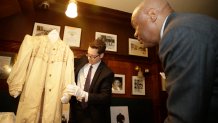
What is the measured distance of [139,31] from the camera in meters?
1.22

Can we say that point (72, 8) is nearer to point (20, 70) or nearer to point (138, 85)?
point (20, 70)

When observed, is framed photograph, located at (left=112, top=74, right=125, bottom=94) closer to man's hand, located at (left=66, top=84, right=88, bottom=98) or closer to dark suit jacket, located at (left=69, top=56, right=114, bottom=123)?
dark suit jacket, located at (left=69, top=56, right=114, bottom=123)

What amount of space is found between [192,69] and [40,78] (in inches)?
77.4

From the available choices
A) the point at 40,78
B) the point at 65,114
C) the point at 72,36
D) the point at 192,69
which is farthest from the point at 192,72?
the point at 72,36

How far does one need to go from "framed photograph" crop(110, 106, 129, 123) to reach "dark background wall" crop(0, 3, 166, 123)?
0.27ft

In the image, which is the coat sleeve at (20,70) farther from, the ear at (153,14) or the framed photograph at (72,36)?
the ear at (153,14)

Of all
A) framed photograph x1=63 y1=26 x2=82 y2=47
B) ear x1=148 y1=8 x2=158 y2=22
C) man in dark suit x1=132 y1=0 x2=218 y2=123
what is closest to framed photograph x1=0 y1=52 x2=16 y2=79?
framed photograph x1=63 y1=26 x2=82 y2=47

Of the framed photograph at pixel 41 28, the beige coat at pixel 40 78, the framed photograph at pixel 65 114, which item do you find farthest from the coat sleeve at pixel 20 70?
the framed photograph at pixel 65 114

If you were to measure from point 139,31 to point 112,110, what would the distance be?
6.85ft

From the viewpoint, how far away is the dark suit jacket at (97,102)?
222 cm

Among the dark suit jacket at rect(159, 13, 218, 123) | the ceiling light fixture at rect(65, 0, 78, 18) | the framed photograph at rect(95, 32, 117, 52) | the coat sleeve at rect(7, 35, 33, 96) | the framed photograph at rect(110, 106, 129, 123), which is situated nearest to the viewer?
the dark suit jacket at rect(159, 13, 218, 123)

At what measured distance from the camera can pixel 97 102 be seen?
2.22 m

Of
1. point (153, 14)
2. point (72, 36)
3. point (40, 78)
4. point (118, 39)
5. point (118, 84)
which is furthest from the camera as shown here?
point (118, 39)

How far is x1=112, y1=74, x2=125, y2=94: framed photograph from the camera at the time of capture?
322cm
